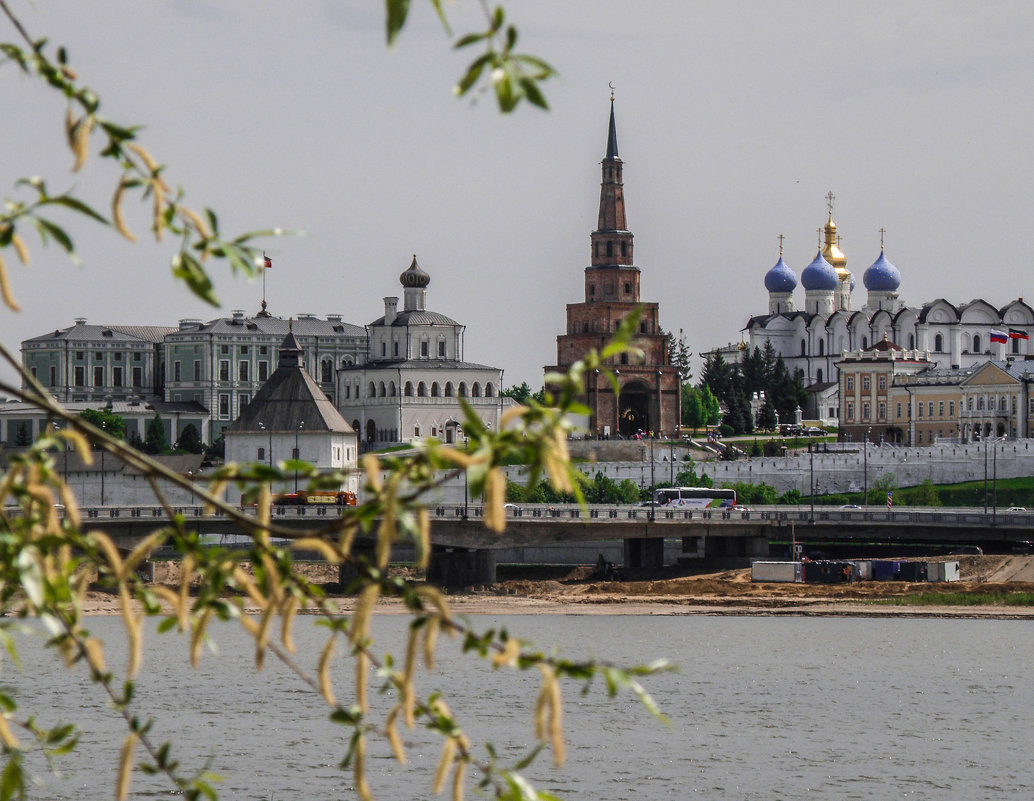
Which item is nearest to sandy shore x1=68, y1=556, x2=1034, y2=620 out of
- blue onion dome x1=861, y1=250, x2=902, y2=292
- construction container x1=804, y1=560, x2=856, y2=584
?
construction container x1=804, y1=560, x2=856, y2=584

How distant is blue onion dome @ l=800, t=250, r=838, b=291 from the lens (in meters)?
154

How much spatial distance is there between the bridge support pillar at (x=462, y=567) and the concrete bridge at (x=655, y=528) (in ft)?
0.11

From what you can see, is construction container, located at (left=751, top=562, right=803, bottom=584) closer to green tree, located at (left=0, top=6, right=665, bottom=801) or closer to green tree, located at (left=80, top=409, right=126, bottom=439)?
green tree, located at (left=80, top=409, right=126, bottom=439)

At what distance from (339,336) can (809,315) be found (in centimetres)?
4227

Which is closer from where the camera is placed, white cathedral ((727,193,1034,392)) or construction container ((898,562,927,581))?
construction container ((898,562,927,581))

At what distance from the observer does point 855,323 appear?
147 meters

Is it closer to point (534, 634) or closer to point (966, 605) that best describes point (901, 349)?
point (966, 605)

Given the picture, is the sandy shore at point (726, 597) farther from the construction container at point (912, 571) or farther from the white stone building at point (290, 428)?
the white stone building at point (290, 428)

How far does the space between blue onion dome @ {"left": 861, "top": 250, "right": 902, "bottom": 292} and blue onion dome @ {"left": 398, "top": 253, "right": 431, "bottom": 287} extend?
39.6 m

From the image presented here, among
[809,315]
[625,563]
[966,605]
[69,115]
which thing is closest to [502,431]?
[69,115]

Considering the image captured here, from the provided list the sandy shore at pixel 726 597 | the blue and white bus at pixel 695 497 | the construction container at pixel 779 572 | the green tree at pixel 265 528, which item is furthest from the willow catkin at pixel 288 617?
the blue and white bus at pixel 695 497

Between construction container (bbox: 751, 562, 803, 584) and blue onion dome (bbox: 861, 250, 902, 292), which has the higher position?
blue onion dome (bbox: 861, 250, 902, 292)

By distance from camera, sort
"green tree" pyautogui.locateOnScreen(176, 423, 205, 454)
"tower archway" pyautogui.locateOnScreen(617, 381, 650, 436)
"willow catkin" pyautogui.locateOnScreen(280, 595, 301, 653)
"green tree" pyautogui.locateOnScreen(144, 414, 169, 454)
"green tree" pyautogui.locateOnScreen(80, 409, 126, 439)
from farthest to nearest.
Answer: "tower archway" pyautogui.locateOnScreen(617, 381, 650, 436)
"green tree" pyautogui.locateOnScreen(176, 423, 205, 454)
"green tree" pyautogui.locateOnScreen(144, 414, 169, 454)
"green tree" pyautogui.locateOnScreen(80, 409, 126, 439)
"willow catkin" pyautogui.locateOnScreen(280, 595, 301, 653)

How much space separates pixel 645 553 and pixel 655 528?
11.9ft
